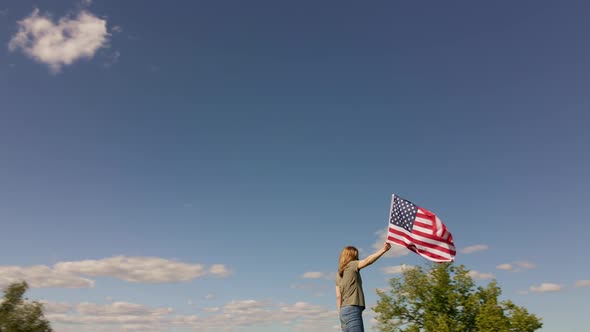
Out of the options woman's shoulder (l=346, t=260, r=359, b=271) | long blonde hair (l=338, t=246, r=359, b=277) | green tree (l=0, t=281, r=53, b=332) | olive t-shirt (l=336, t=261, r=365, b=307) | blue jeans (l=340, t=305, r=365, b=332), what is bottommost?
blue jeans (l=340, t=305, r=365, b=332)

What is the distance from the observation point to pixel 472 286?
4550cm

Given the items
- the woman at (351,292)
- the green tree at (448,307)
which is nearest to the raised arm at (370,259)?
the woman at (351,292)

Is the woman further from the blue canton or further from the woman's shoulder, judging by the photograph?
the blue canton

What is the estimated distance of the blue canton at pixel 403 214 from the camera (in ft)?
29.1

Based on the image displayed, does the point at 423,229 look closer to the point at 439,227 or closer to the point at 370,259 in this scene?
the point at 439,227

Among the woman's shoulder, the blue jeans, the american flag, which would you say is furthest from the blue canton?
the blue jeans

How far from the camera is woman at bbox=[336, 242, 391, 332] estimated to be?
247 inches

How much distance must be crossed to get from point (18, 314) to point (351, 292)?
76325 millimetres

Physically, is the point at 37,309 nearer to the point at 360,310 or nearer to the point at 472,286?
the point at 472,286

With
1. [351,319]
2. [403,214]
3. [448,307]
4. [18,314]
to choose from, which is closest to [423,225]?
[403,214]

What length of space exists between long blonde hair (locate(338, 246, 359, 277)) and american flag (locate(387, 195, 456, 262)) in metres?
2.24

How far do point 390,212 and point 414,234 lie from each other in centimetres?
71

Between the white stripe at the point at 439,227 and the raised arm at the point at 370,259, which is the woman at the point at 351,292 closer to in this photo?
the raised arm at the point at 370,259

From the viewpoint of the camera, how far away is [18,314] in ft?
214
